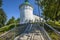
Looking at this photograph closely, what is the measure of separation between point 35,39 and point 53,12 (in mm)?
12115

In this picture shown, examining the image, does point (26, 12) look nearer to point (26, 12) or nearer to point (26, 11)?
point (26, 12)

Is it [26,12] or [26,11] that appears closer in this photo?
[26,12]

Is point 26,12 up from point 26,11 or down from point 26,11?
down

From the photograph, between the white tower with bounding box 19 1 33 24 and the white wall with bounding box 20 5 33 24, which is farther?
the white tower with bounding box 19 1 33 24

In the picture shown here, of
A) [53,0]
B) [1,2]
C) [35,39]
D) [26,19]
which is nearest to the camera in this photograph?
[35,39]

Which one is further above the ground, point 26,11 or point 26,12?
point 26,11

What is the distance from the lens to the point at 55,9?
24.5 meters

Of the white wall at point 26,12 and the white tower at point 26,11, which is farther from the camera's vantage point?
the white tower at point 26,11

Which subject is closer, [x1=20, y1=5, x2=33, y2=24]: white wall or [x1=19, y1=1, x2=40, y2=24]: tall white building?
[x1=20, y1=5, x2=33, y2=24]: white wall

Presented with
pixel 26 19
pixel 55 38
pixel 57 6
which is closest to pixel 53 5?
pixel 57 6

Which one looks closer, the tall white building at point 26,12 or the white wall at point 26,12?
the white wall at point 26,12

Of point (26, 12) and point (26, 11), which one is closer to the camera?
point (26, 12)

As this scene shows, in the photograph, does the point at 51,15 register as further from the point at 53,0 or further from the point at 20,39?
the point at 20,39

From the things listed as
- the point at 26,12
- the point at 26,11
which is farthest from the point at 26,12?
the point at 26,11
